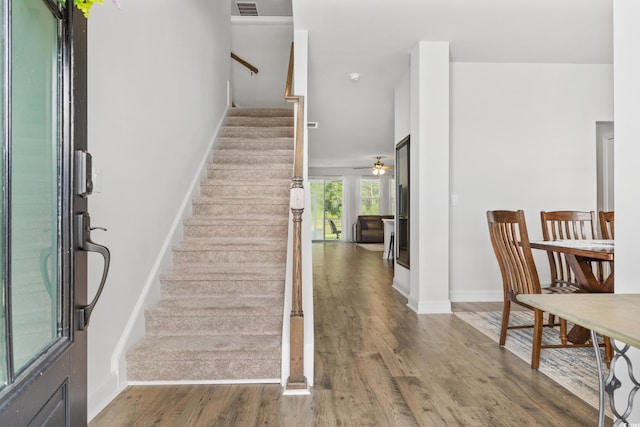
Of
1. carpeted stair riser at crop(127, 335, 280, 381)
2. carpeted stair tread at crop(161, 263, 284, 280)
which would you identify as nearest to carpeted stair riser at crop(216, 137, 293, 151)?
carpeted stair tread at crop(161, 263, 284, 280)

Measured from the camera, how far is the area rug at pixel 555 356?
→ 88.7 inches

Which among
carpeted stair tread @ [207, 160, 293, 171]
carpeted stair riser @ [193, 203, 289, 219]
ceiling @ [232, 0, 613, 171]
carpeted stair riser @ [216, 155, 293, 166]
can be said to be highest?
ceiling @ [232, 0, 613, 171]

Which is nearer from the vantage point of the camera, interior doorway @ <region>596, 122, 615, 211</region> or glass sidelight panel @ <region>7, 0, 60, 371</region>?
glass sidelight panel @ <region>7, 0, 60, 371</region>

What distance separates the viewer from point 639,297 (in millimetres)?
1212

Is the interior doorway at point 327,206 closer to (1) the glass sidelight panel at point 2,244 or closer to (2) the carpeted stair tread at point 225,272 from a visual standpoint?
(2) the carpeted stair tread at point 225,272

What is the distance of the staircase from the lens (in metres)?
2.37

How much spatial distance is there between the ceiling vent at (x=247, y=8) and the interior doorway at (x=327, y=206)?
23.4 feet

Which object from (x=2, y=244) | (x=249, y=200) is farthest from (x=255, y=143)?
(x=2, y=244)

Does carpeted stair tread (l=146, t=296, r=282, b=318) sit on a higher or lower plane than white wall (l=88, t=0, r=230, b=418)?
lower

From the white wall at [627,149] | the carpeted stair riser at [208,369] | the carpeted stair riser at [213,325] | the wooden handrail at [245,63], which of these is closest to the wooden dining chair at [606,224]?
the white wall at [627,149]

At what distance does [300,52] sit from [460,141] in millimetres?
1978

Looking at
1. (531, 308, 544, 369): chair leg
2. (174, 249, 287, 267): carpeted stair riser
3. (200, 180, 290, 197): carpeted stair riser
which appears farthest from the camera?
(200, 180, 290, 197): carpeted stair riser

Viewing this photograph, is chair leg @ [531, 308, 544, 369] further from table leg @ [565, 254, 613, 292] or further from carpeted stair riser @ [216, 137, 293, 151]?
carpeted stair riser @ [216, 137, 293, 151]

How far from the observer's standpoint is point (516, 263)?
2.74 metres
